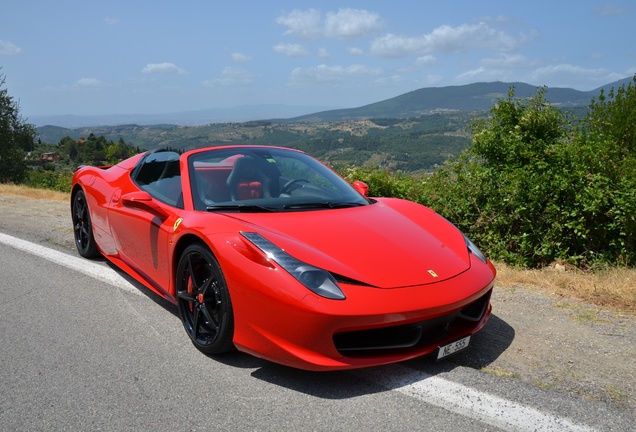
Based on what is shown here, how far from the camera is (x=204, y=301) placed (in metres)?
3.50

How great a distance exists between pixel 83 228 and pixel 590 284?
190 inches

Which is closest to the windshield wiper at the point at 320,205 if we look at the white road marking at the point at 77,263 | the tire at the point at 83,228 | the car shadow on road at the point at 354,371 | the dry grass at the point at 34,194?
the car shadow on road at the point at 354,371

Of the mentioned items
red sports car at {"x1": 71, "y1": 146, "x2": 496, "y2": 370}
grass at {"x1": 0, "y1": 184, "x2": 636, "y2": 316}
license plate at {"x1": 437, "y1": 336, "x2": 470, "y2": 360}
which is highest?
red sports car at {"x1": 71, "y1": 146, "x2": 496, "y2": 370}

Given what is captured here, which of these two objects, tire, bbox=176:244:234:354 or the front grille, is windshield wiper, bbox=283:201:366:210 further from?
the front grille

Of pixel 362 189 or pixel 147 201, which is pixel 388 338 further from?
pixel 147 201

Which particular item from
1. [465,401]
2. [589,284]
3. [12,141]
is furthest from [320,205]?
[12,141]

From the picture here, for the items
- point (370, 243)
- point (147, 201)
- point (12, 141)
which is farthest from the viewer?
point (12, 141)

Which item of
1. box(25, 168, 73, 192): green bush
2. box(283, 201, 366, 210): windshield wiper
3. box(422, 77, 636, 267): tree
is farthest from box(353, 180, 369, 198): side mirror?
box(25, 168, 73, 192): green bush

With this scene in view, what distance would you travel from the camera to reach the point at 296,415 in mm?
2676

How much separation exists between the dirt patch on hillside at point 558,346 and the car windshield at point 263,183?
53.3 inches

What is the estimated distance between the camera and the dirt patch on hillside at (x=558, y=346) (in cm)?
299

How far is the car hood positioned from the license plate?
0.35 meters

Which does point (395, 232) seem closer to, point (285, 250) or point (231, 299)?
point (285, 250)

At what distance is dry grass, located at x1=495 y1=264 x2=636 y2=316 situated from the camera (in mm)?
4352
